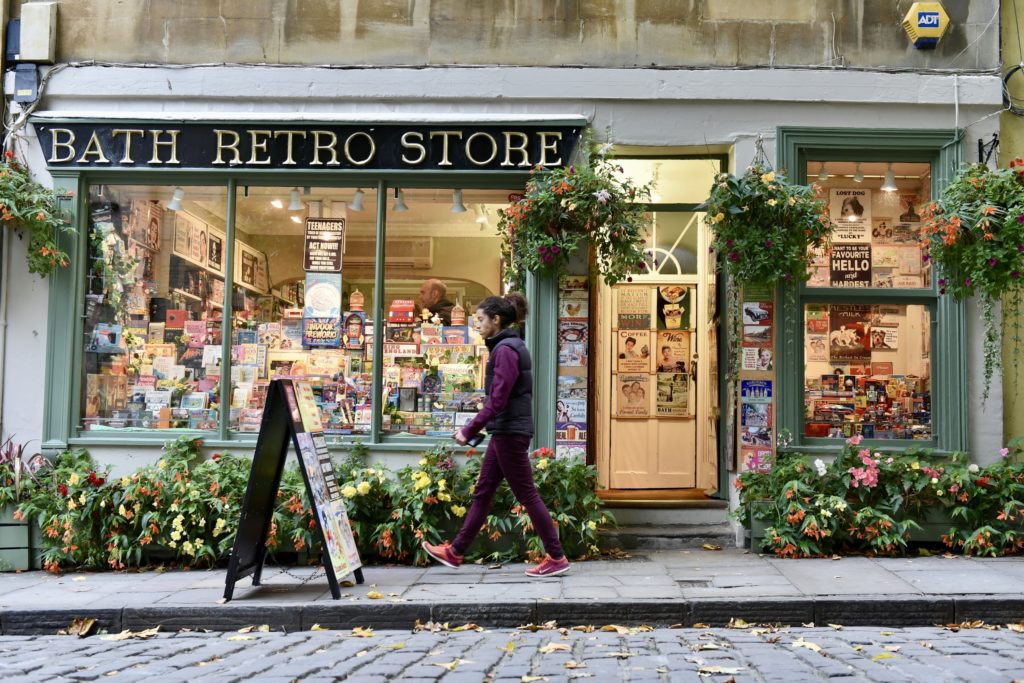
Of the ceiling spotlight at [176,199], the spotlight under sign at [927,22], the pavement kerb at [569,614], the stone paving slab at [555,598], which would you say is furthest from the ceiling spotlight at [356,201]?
the spotlight under sign at [927,22]

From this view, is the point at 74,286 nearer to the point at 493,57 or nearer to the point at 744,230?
the point at 493,57

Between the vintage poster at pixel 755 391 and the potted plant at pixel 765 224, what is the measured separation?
2.84 feet

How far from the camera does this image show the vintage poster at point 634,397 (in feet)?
33.8

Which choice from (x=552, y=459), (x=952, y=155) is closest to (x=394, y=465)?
(x=552, y=459)

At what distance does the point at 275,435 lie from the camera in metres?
6.95

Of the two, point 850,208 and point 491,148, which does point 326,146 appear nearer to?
point 491,148

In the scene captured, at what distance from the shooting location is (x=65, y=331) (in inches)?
342

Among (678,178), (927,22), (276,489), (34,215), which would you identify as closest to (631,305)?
(678,178)

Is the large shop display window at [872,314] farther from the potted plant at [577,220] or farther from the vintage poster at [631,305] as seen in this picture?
the vintage poster at [631,305]

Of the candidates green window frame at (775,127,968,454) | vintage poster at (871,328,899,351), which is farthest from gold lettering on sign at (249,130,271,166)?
vintage poster at (871,328,899,351)

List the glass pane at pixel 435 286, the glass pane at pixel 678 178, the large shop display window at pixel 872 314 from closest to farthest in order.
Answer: the large shop display window at pixel 872 314 → the glass pane at pixel 435 286 → the glass pane at pixel 678 178

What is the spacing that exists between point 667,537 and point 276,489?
3441 millimetres

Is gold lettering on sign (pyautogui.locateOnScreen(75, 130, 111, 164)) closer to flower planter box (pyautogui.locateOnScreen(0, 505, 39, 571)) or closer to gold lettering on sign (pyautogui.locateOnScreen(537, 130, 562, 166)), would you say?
flower planter box (pyautogui.locateOnScreen(0, 505, 39, 571))

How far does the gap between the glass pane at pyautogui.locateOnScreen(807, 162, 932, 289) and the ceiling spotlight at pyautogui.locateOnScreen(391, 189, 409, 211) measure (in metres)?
3.63
